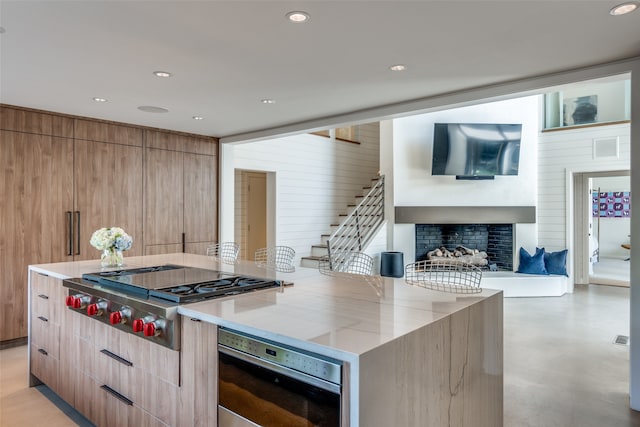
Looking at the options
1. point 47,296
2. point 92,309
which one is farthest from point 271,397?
point 47,296

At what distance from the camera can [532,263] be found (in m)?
6.84

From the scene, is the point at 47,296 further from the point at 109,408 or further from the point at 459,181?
the point at 459,181

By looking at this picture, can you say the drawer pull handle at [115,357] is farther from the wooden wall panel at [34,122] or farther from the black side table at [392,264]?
the black side table at [392,264]

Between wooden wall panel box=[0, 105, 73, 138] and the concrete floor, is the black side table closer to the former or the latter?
the concrete floor

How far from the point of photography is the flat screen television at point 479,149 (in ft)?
22.7

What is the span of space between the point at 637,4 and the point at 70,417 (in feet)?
14.2

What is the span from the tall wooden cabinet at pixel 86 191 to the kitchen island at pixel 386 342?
3370mm

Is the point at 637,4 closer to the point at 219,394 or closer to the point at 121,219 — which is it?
the point at 219,394

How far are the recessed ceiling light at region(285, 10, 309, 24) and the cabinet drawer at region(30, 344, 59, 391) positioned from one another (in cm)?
282

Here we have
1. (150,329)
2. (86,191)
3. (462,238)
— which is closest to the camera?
(150,329)

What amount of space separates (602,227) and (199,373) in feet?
41.3

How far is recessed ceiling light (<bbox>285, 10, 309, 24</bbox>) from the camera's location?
2.34m

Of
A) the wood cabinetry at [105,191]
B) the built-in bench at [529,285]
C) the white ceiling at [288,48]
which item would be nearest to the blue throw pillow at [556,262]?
the built-in bench at [529,285]

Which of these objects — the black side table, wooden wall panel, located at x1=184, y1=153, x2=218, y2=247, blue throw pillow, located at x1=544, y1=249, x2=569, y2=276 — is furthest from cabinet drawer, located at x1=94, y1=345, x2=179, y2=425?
blue throw pillow, located at x1=544, y1=249, x2=569, y2=276
